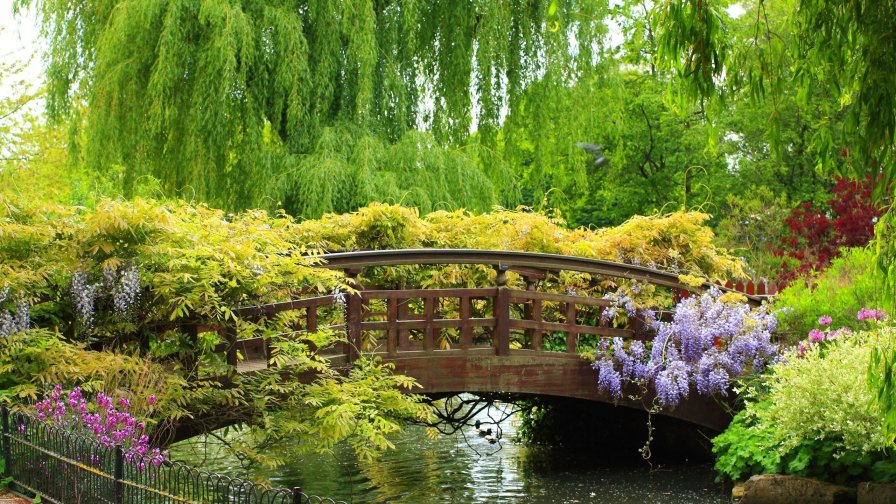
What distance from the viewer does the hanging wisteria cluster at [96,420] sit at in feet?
22.0

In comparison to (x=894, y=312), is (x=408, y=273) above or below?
above

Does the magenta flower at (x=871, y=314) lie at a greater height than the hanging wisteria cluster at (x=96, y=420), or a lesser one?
greater

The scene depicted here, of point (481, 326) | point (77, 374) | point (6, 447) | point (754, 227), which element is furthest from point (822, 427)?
point (754, 227)

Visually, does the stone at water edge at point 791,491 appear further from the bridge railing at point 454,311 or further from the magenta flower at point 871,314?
the bridge railing at point 454,311

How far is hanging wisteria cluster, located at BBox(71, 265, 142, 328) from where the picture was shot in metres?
7.84

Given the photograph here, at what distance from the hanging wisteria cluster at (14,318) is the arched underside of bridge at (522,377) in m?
3.19

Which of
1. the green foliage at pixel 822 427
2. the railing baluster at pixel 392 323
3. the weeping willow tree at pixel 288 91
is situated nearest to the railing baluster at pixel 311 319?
the railing baluster at pixel 392 323

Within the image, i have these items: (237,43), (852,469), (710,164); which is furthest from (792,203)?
(852,469)

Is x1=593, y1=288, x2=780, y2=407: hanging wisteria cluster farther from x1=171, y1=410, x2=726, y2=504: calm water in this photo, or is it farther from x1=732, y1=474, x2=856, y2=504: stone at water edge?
x1=732, y1=474, x2=856, y2=504: stone at water edge

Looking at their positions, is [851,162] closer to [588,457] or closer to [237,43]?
[588,457]

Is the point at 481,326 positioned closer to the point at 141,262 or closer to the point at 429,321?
the point at 429,321

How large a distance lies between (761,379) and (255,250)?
510 centimetres

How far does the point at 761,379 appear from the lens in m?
10.6

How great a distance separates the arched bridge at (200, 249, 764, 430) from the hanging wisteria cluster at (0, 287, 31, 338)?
1904 mm
